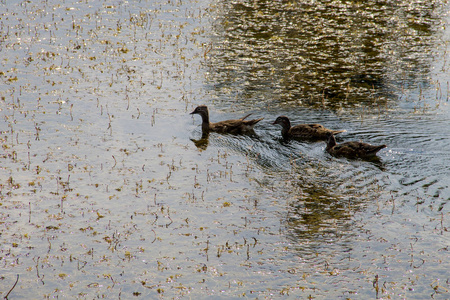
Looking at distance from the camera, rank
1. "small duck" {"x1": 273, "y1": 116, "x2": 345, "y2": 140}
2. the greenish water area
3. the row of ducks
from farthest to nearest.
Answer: "small duck" {"x1": 273, "y1": 116, "x2": 345, "y2": 140}
the row of ducks
the greenish water area

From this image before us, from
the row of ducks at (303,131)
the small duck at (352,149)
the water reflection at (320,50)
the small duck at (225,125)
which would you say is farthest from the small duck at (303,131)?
the water reflection at (320,50)

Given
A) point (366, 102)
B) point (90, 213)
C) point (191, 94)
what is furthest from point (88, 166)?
point (366, 102)

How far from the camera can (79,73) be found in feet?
60.3

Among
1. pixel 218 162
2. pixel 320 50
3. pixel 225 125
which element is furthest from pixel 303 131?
pixel 320 50

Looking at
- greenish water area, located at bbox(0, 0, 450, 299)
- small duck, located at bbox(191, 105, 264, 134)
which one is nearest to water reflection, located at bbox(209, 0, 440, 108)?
greenish water area, located at bbox(0, 0, 450, 299)

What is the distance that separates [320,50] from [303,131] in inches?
296

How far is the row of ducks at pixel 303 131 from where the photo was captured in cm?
1312

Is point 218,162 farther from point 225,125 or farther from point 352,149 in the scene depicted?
point 352,149

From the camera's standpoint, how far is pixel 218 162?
1312 cm

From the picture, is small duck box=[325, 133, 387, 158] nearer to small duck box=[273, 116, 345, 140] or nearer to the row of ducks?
the row of ducks

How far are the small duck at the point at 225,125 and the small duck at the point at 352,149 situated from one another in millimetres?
2284

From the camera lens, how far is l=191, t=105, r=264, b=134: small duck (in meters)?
14.7

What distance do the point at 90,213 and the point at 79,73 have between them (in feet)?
30.0

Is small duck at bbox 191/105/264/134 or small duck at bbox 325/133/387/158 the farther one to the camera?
small duck at bbox 191/105/264/134
